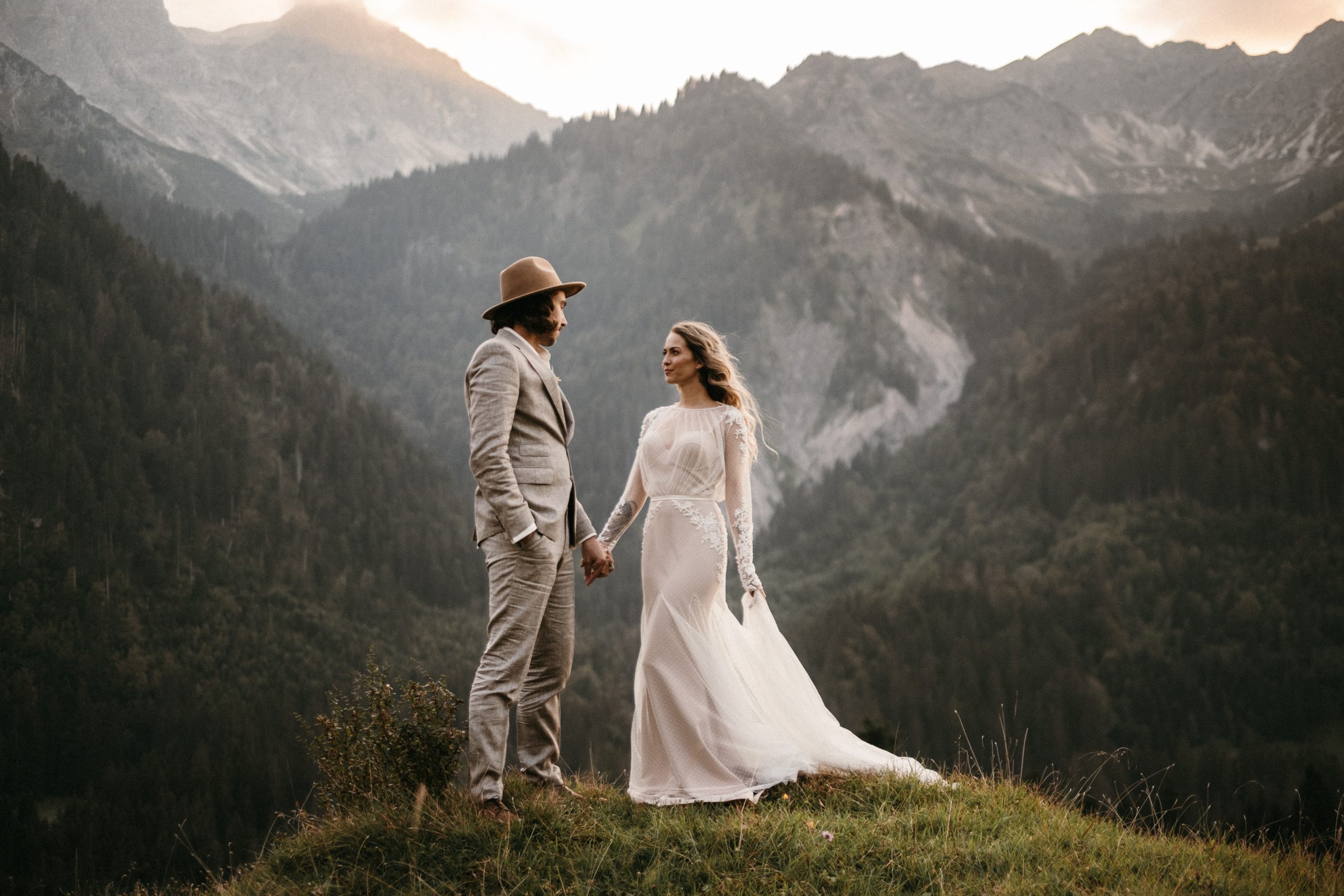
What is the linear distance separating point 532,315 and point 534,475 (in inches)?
36.8

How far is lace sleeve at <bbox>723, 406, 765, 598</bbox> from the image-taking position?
5.85 meters

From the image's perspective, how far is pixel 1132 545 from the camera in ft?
337

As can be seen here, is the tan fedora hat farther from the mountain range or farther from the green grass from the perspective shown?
A: the mountain range

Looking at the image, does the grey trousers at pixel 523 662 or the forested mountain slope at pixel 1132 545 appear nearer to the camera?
the grey trousers at pixel 523 662

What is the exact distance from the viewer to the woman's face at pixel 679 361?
588cm

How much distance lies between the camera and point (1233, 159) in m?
182

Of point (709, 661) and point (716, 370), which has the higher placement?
point (716, 370)

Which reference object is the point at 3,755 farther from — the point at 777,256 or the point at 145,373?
the point at 777,256

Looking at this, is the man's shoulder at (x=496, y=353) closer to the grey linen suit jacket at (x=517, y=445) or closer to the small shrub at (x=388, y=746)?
the grey linen suit jacket at (x=517, y=445)

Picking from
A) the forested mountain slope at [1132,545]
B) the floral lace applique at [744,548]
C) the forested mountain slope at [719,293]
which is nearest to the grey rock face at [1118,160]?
the forested mountain slope at [719,293]

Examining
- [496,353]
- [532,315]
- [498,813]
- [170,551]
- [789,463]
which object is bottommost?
[170,551]

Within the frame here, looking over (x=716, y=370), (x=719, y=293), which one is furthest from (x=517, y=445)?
(x=719, y=293)

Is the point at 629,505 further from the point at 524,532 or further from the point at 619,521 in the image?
the point at 524,532

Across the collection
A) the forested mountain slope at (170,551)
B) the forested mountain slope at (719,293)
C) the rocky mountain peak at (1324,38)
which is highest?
the rocky mountain peak at (1324,38)
